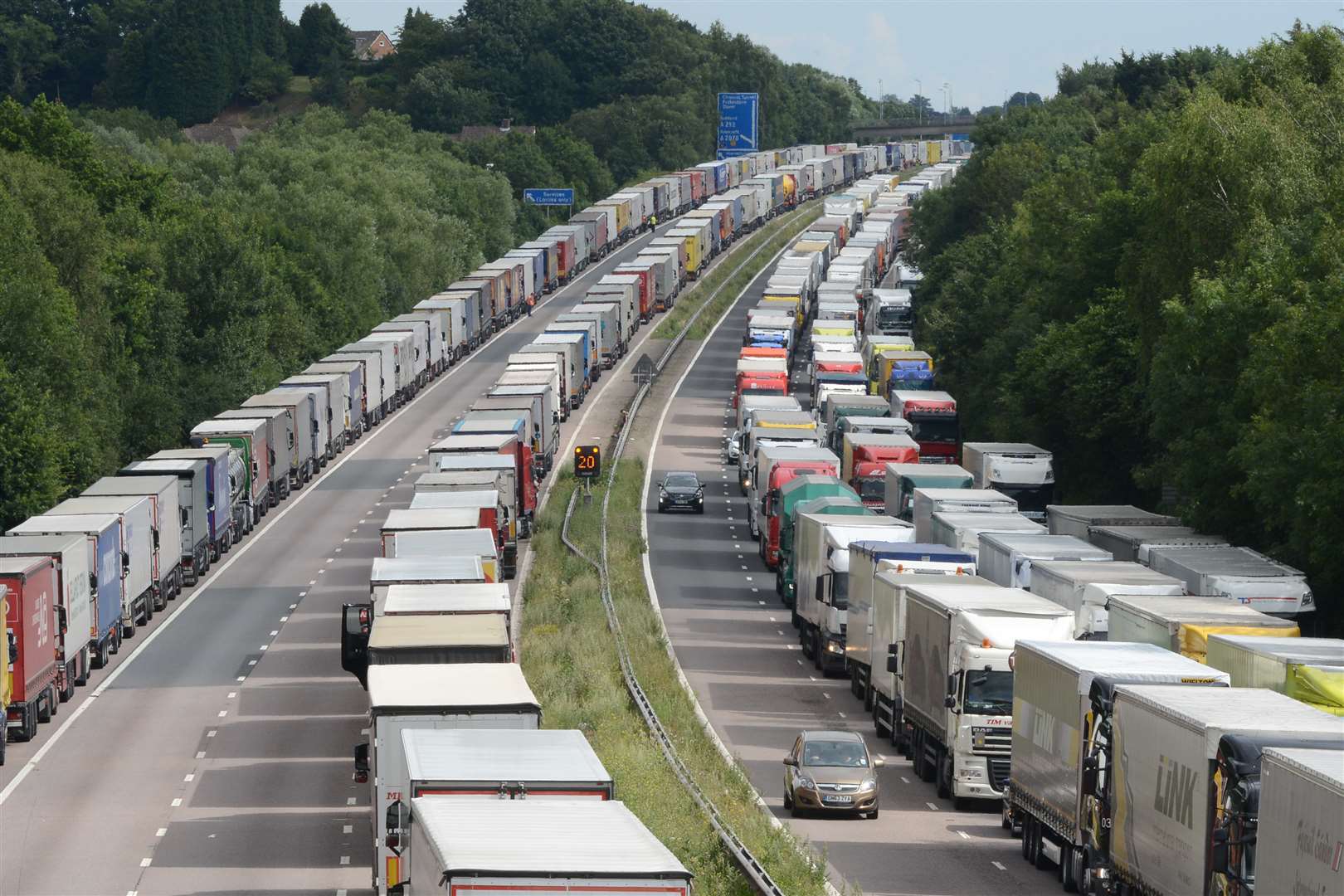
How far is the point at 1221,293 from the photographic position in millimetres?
56094

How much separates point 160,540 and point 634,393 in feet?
163

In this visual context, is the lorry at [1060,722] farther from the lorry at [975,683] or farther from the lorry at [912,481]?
the lorry at [912,481]

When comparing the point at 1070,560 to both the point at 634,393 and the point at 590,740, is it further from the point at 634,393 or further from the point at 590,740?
the point at 634,393

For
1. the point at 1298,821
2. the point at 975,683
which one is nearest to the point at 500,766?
the point at 1298,821

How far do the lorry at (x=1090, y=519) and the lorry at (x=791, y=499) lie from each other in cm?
550

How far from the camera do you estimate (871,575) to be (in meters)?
46.0

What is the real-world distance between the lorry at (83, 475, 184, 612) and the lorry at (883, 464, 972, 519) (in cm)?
2129

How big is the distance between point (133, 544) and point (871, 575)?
63.6 feet

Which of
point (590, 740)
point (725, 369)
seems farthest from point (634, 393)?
point (590, 740)

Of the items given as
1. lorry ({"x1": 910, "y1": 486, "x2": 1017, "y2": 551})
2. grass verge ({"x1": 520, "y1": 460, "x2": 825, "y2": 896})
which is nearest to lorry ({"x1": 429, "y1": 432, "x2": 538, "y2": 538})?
grass verge ({"x1": 520, "y1": 460, "x2": 825, "y2": 896})

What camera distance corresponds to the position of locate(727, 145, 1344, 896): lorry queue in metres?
23.9

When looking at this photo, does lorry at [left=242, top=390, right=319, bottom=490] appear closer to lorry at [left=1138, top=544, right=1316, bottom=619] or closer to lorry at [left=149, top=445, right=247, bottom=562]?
lorry at [left=149, top=445, right=247, bottom=562]

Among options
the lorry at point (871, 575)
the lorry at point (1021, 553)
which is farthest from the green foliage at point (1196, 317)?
the lorry at point (871, 575)

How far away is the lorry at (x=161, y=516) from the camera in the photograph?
56.8 m
